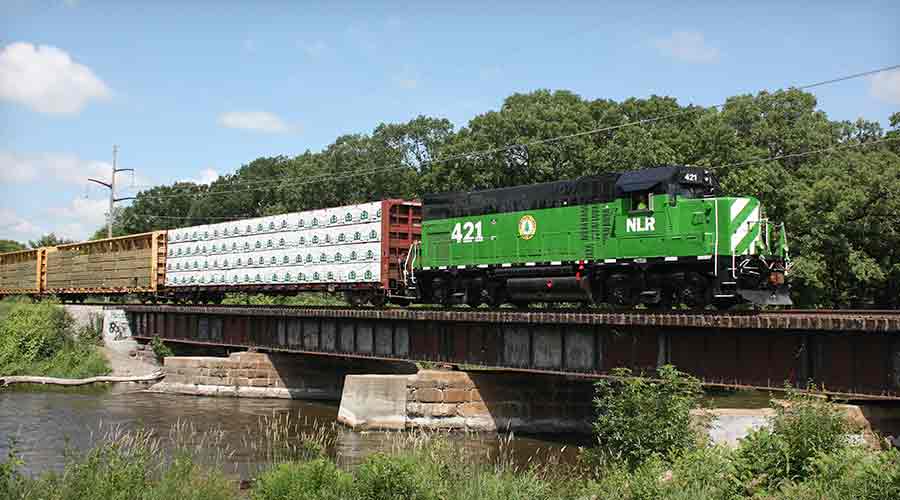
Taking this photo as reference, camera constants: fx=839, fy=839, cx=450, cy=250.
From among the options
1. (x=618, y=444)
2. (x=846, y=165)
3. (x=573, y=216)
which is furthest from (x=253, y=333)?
(x=846, y=165)

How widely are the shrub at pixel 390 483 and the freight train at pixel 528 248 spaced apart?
10529mm

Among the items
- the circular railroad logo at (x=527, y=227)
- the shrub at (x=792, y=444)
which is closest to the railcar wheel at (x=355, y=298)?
the circular railroad logo at (x=527, y=227)

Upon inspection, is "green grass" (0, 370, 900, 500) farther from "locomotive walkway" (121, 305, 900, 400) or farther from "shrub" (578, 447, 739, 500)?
"locomotive walkway" (121, 305, 900, 400)

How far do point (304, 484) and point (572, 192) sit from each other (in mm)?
13618

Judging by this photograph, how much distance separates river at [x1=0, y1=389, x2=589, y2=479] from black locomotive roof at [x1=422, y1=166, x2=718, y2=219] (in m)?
7.15

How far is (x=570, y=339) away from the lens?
23.2 m

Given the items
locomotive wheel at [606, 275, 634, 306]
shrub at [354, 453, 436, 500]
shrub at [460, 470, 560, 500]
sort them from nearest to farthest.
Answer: shrub at [354, 453, 436, 500], shrub at [460, 470, 560, 500], locomotive wheel at [606, 275, 634, 306]

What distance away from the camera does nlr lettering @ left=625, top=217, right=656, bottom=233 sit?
22.1 m

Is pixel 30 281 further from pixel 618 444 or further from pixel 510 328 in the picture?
pixel 618 444

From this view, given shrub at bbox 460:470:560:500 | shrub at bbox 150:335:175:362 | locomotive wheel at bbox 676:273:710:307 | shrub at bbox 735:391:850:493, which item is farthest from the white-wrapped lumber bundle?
shrub at bbox 735:391:850:493

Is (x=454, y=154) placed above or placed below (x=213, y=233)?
above

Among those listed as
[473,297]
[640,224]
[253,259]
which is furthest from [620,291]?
[253,259]

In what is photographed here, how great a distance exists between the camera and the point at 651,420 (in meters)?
17.7

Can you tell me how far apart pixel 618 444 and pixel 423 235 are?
504 inches
